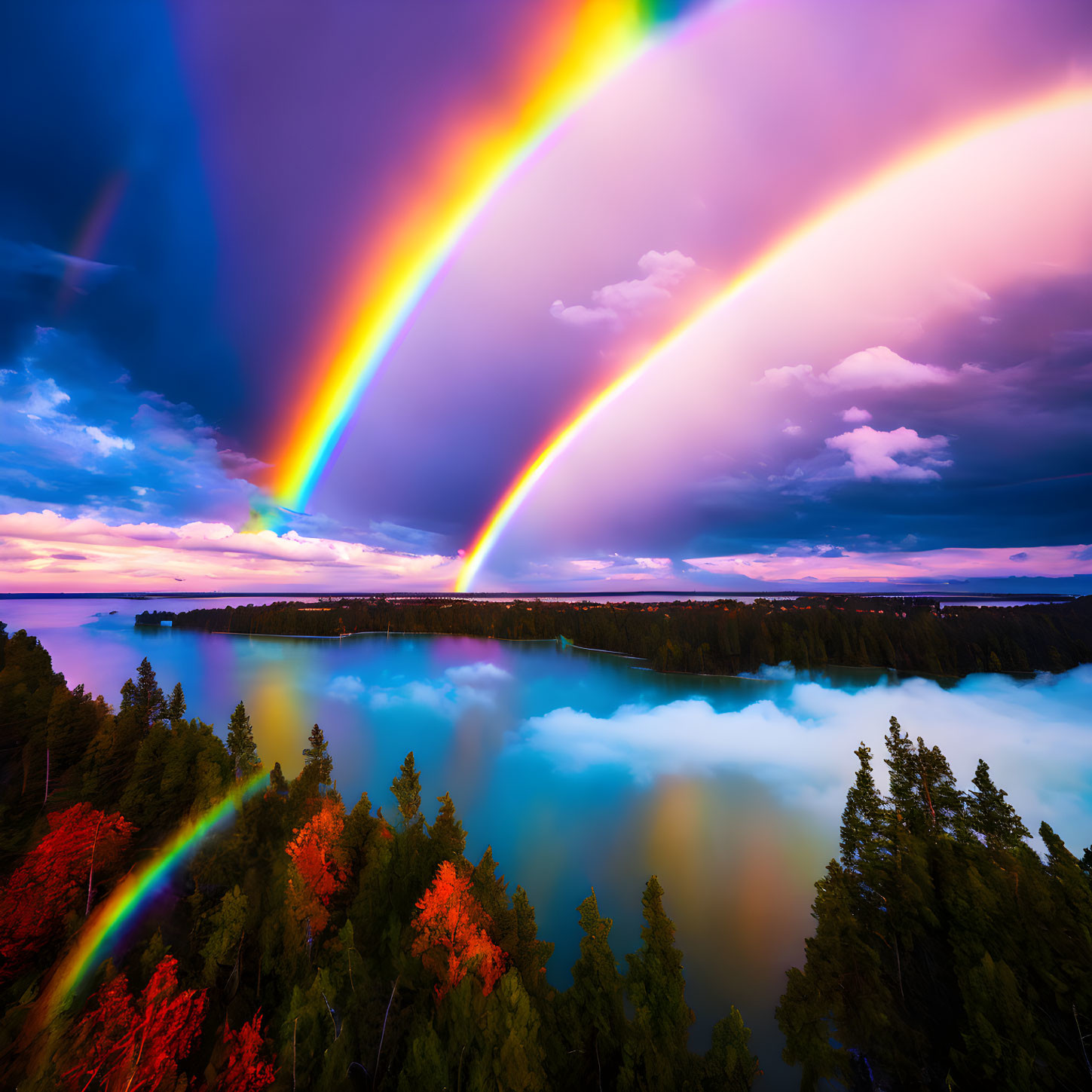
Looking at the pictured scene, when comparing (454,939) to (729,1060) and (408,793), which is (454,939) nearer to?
(729,1060)

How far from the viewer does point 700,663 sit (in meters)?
117

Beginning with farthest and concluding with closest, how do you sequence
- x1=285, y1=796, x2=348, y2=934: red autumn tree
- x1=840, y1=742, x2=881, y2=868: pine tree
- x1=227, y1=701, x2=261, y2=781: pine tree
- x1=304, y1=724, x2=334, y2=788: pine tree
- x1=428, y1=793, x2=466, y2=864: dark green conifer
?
x1=227, y1=701, x2=261, y2=781: pine tree < x1=304, y1=724, x2=334, y2=788: pine tree < x1=428, y1=793, x2=466, y2=864: dark green conifer < x1=840, y1=742, x2=881, y2=868: pine tree < x1=285, y1=796, x2=348, y2=934: red autumn tree

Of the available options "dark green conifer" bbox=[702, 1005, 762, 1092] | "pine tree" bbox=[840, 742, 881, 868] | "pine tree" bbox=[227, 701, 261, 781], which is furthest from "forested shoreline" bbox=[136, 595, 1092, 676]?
"dark green conifer" bbox=[702, 1005, 762, 1092]

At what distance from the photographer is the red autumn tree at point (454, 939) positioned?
17.8m

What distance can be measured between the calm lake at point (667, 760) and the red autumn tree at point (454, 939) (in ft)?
36.1

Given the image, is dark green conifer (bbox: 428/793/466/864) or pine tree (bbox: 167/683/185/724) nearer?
dark green conifer (bbox: 428/793/466/864)

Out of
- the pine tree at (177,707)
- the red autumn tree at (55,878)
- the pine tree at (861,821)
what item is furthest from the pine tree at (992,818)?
the pine tree at (177,707)

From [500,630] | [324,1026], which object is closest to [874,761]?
[324,1026]

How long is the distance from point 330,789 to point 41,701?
38.4 meters

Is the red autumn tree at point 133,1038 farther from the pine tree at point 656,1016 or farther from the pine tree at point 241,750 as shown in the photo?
the pine tree at point 241,750

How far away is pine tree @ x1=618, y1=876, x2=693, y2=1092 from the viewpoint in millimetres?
15172

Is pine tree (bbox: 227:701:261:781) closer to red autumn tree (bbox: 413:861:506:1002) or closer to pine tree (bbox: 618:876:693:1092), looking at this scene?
red autumn tree (bbox: 413:861:506:1002)

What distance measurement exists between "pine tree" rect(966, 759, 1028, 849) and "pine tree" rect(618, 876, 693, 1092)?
60.0ft

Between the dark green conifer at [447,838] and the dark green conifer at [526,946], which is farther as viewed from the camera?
the dark green conifer at [447,838]
